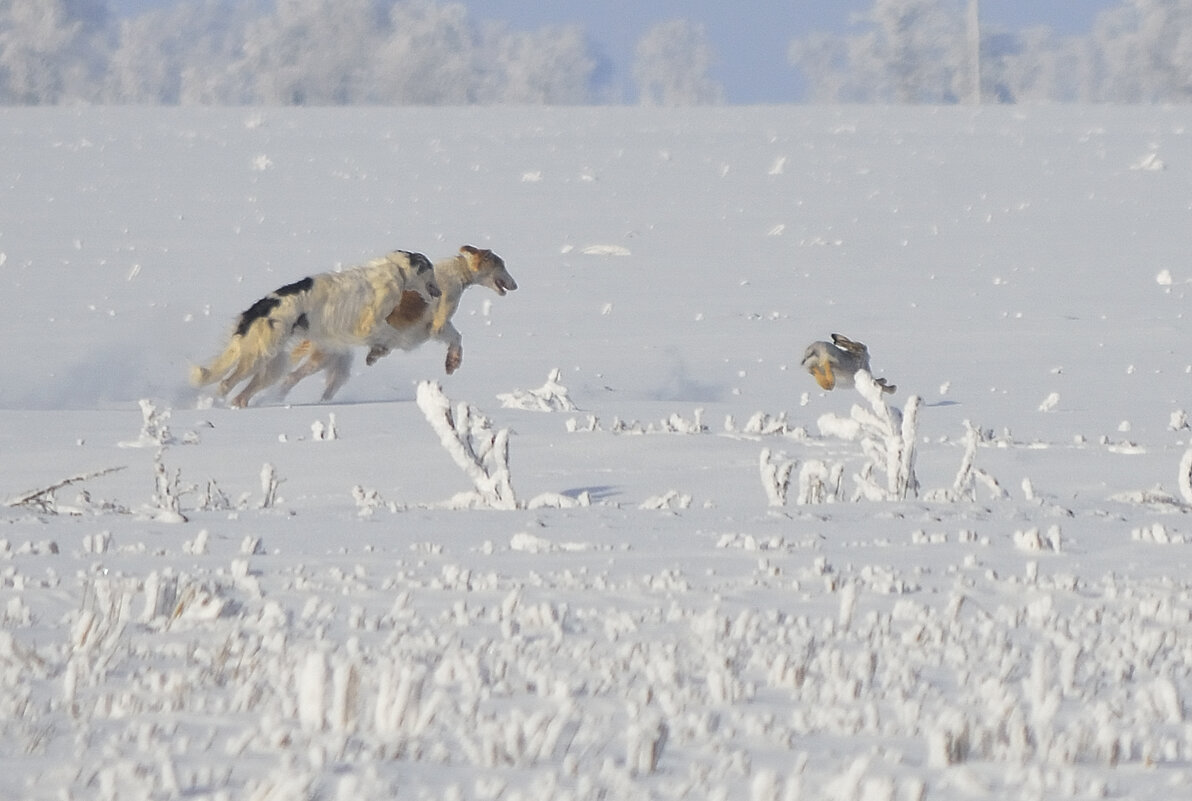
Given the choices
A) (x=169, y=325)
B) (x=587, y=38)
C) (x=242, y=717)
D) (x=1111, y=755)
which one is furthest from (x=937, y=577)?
(x=587, y=38)

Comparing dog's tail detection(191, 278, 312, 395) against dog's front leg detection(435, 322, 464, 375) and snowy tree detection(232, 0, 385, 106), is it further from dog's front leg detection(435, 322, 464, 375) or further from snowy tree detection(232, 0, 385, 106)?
snowy tree detection(232, 0, 385, 106)

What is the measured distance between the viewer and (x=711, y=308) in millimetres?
21516

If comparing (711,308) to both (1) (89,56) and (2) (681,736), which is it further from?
(1) (89,56)

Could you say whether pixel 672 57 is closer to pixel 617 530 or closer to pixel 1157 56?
pixel 1157 56

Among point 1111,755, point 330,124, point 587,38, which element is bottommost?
→ point 1111,755

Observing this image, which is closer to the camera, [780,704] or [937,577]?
[780,704]

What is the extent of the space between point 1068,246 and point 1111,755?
24.8 metres

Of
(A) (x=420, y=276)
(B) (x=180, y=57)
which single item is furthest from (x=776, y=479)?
(B) (x=180, y=57)

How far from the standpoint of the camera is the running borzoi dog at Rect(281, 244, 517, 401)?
41.6 feet

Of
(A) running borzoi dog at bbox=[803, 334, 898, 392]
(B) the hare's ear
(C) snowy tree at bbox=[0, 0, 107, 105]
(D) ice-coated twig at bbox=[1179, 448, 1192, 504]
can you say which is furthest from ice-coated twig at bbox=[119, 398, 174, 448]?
(C) snowy tree at bbox=[0, 0, 107, 105]

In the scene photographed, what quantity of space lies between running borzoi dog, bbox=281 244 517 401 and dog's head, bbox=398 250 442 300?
2.3 inches

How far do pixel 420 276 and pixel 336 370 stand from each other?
927mm

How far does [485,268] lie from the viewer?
14328mm

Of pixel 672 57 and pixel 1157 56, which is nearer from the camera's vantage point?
pixel 1157 56
